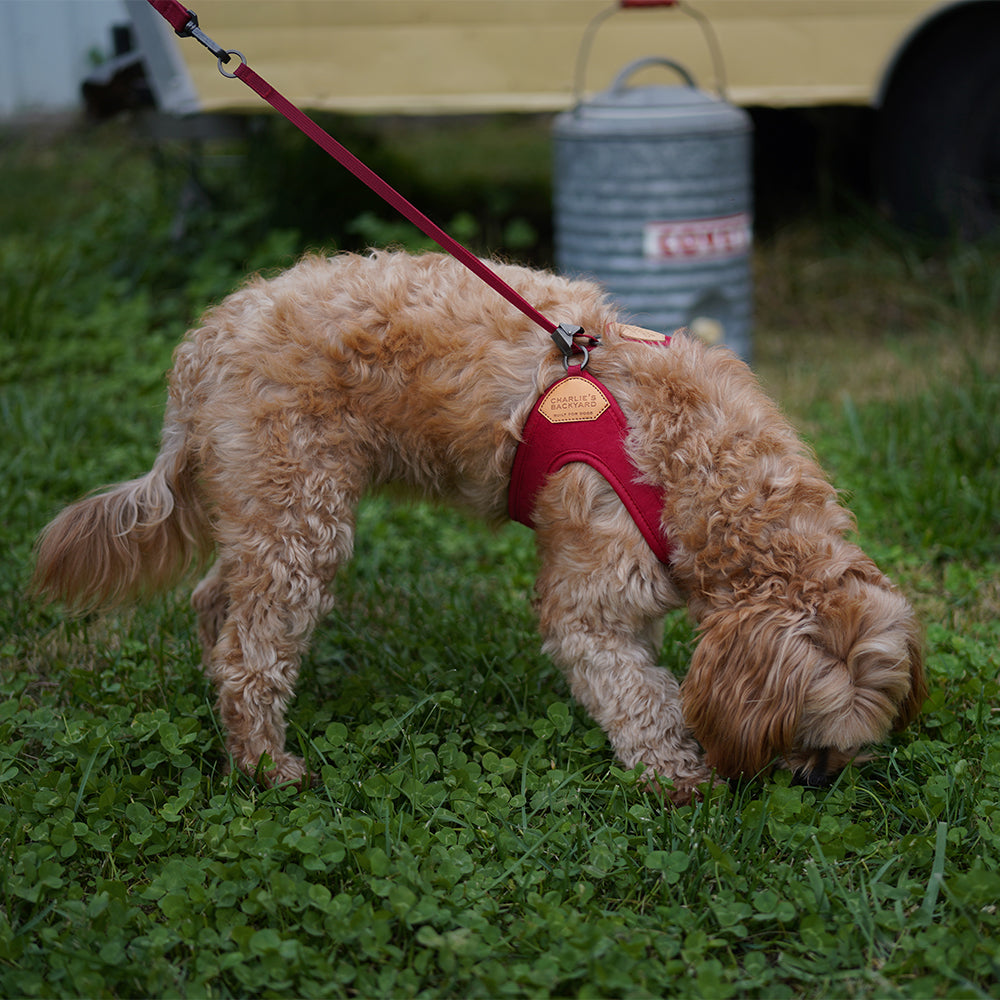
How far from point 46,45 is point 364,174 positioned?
7.84m

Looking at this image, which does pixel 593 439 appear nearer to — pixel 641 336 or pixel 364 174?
pixel 641 336

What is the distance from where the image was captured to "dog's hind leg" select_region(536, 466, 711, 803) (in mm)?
2672

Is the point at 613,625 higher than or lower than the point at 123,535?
lower

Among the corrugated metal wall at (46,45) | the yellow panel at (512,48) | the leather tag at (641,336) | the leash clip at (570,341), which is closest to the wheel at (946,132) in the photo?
the yellow panel at (512,48)

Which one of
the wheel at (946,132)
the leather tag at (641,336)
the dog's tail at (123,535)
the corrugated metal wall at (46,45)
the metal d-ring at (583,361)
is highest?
the corrugated metal wall at (46,45)

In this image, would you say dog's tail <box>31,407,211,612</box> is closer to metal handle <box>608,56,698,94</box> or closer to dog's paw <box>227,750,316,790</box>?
dog's paw <box>227,750,316,790</box>

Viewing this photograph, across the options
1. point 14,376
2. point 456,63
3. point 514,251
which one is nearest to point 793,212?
point 514,251

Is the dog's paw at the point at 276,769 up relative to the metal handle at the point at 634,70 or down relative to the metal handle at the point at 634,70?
down

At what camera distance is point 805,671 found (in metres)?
2.45

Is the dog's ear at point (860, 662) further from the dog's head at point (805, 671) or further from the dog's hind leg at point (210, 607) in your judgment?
the dog's hind leg at point (210, 607)

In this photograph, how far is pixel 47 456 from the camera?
4582mm

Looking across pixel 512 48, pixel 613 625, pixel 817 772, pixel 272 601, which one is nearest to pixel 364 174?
pixel 272 601

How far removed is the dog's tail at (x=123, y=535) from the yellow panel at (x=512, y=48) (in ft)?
11.6

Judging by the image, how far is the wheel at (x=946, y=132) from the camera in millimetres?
6031
